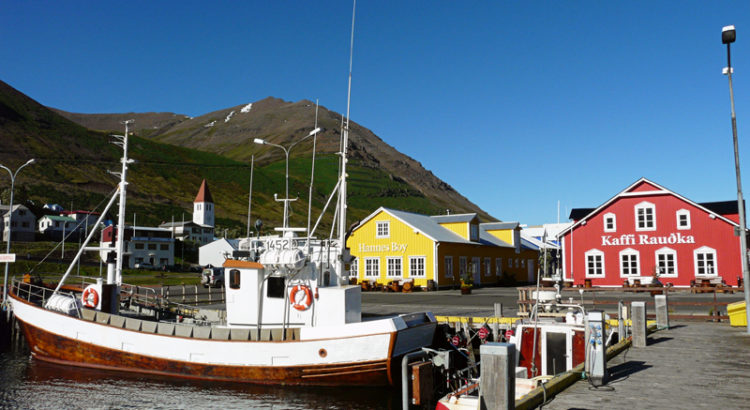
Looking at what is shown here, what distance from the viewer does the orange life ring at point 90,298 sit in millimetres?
19859

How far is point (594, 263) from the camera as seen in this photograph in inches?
1686

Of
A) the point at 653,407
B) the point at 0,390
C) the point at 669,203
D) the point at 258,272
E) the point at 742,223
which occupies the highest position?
the point at 669,203

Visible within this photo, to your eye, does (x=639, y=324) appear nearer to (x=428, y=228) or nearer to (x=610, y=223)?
(x=610, y=223)

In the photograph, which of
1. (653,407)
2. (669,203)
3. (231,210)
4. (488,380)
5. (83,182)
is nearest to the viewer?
(488,380)

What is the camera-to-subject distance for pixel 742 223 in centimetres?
1644

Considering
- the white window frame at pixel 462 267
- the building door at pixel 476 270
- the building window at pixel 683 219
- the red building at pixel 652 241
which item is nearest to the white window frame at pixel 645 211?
the red building at pixel 652 241

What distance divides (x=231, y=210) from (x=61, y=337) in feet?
511

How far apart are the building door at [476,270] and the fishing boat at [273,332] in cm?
3225

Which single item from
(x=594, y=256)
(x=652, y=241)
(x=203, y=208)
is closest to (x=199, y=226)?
(x=203, y=208)

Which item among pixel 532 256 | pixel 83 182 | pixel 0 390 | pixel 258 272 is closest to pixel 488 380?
pixel 258 272

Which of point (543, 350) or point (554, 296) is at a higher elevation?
point (554, 296)

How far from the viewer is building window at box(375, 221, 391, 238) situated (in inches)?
1844

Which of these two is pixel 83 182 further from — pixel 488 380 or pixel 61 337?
pixel 488 380

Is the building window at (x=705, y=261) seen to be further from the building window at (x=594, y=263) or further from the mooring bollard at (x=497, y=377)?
the mooring bollard at (x=497, y=377)
